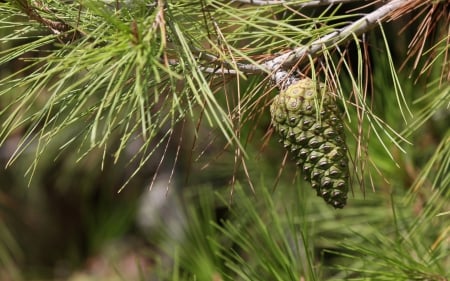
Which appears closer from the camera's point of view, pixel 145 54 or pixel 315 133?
pixel 145 54

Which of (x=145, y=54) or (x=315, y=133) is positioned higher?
(x=145, y=54)

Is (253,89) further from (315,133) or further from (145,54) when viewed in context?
(145,54)

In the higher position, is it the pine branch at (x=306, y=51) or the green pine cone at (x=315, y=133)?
the pine branch at (x=306, y=51)

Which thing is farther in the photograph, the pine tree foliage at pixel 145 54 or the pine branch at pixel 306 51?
the pine branch at pixel 306 51

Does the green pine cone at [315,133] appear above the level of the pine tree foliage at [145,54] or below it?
below

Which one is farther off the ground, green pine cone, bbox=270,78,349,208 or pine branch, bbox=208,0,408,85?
pine branch, bbox=208,0,408,85

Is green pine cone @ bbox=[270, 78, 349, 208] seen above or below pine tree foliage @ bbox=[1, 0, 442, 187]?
below

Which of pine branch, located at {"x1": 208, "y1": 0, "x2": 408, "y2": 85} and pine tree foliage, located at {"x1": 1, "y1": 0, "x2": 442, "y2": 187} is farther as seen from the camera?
pine branch, located at {"x1": 208, "y1": 0, "x2": 408, "y2": 85}

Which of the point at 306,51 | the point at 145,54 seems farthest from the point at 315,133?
the point at 145,54
